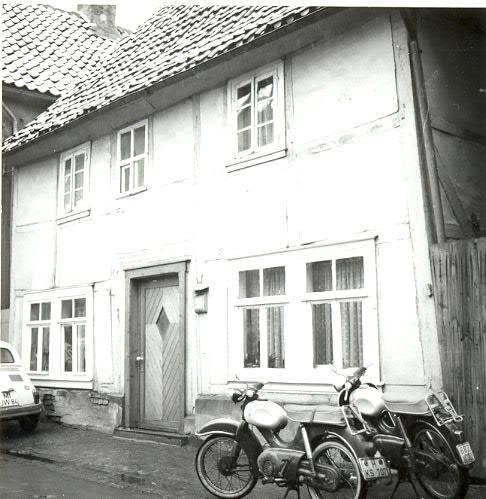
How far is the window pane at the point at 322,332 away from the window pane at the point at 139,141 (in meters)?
4.70

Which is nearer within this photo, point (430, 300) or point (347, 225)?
point (430, 300)

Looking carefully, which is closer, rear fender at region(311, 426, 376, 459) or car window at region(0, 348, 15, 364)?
rear fender at region(311, 426, 376, 459)

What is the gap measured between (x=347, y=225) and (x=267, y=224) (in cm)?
132

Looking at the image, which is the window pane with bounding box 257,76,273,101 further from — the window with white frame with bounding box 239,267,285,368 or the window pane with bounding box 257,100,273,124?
the window with white frame with bounding box 239,267,285,368

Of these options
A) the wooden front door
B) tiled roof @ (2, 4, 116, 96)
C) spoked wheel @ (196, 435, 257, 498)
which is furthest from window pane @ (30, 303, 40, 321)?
spoked wheel @ (196, 435, 257, 498)

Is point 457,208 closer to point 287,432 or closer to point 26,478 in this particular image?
point 287,432

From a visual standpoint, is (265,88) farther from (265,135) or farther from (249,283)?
(249,283)

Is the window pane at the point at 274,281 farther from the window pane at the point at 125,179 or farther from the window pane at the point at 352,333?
the window pane at the point at 125,179

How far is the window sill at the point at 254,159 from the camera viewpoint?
8.90 meters

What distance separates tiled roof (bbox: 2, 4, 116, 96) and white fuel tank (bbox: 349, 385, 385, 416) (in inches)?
429

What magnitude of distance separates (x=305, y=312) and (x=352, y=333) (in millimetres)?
706

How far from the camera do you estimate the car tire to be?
11.3 m

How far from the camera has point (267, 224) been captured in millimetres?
8969

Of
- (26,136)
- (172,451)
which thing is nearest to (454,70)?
(172,451)
